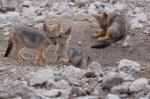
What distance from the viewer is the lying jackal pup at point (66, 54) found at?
8.53 meters

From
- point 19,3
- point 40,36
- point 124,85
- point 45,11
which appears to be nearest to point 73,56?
point 40,36

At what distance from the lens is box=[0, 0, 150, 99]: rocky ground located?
6.31 metres

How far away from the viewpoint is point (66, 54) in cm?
870

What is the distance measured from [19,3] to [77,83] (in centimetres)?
698

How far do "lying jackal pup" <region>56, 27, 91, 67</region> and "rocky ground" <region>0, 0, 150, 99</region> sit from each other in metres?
0.20

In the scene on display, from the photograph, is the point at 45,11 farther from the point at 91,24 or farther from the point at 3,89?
the point at 3,89

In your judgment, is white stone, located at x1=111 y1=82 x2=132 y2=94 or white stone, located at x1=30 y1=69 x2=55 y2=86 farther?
white stone, located at x1=30 y1=69 x2=55 y2=86

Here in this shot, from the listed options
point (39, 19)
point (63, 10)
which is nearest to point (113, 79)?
point (39, 19)

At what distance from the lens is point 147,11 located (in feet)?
40.5

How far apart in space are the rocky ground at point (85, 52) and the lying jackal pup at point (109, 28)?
0.13 metres

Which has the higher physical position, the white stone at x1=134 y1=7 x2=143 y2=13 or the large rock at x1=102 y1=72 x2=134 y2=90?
the large rock at x1=102 y1=72 x2=134 y2=90

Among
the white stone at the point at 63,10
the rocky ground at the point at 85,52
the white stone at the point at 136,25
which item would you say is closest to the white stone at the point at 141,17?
the rocky ground at the point at 85,52

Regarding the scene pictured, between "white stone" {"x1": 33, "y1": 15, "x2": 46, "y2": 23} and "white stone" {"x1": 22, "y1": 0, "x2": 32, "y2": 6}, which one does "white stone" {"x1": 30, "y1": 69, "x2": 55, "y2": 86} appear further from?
"white stone" {"x1": 22, "y1": 0, "x2": 32, "y2": 6}

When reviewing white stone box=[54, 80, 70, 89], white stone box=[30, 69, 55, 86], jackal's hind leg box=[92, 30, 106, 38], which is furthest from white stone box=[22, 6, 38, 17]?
white stone box=[54, 80, 70, 89]
